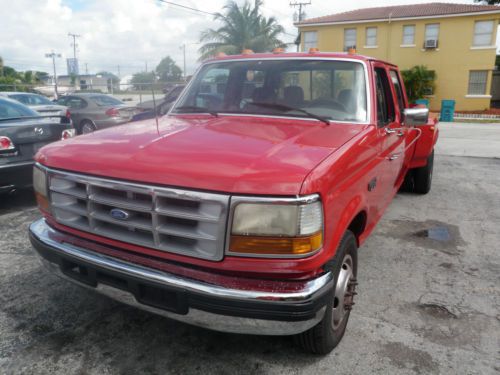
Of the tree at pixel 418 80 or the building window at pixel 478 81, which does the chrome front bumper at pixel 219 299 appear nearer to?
the tree at pixel 418 80

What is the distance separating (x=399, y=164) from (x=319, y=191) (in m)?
2.54

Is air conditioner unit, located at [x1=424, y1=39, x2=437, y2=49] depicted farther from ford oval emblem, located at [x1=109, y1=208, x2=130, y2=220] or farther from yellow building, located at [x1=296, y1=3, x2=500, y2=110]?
ford oval emblem, located at [x1=109, y1=208, x2=130, y2=220]

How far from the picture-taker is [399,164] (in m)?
4.34

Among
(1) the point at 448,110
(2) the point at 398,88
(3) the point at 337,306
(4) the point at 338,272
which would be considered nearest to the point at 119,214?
(4) the point at 338,272

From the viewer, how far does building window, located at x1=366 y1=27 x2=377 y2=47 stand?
30719 mm

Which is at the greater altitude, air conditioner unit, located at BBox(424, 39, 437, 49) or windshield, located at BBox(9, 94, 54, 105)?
air conditioner unit, located at BBox(424, 39, 437, 49)

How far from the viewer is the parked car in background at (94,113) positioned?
12.6 metres

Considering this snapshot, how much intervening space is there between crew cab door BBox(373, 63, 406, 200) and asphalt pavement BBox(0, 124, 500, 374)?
2.63 feet

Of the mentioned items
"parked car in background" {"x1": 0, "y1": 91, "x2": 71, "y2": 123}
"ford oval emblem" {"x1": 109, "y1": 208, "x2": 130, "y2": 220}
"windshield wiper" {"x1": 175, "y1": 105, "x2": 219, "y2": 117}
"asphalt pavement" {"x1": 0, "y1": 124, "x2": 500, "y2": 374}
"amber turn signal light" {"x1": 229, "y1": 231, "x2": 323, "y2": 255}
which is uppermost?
"windshield wiper" {"x1": 175, "y1": 105, "x2": 219, "y2": 117}

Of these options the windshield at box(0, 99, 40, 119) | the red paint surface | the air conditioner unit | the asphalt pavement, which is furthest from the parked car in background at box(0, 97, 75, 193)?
the air conditioner unit

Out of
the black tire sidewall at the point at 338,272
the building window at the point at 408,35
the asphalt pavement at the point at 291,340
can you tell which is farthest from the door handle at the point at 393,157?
the building window at the point at 408,35

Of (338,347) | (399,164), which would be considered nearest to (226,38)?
(399,164)

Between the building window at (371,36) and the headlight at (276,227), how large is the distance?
31791 mm

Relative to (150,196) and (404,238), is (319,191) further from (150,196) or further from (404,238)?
(404,238)
